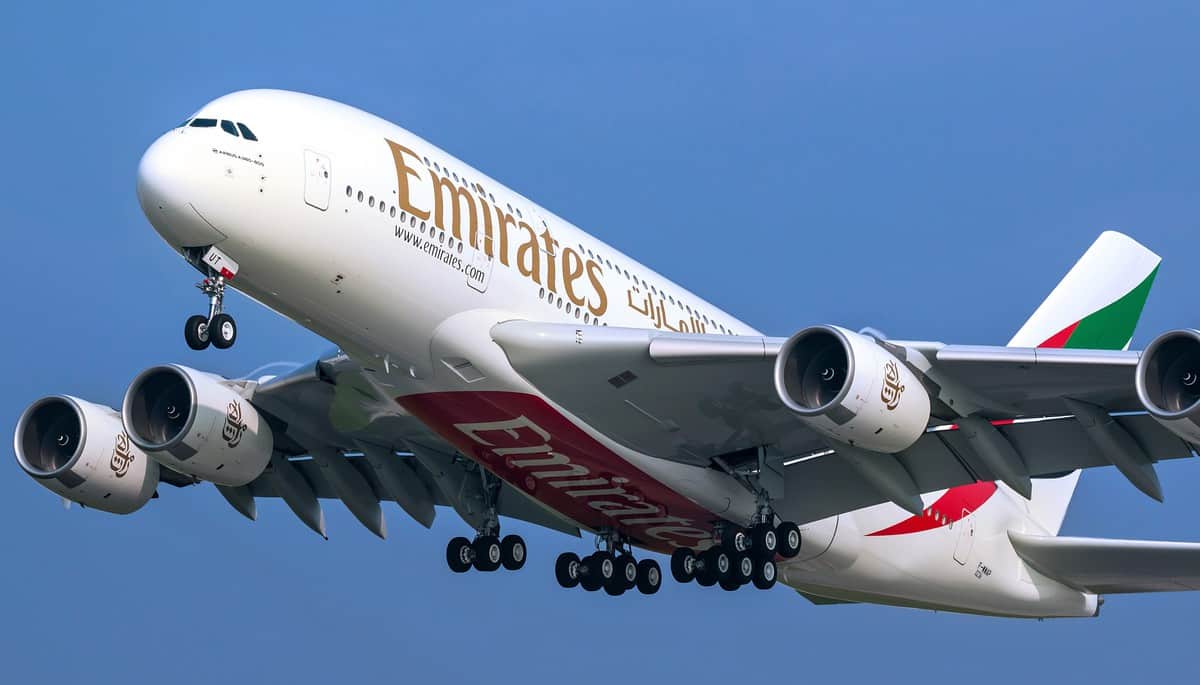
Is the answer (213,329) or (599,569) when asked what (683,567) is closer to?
(599,569)

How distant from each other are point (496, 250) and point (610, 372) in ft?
7.53

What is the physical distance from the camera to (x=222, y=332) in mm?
22297

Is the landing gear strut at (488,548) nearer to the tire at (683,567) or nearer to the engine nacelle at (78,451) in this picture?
the tire at (683,567)

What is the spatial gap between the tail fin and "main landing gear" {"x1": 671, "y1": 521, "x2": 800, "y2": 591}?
27.3 ft

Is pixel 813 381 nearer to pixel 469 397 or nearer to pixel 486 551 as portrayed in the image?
pixel 469 397

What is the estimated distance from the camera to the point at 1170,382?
71.3ft

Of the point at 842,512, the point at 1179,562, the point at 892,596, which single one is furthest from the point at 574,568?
the point at 1179,562

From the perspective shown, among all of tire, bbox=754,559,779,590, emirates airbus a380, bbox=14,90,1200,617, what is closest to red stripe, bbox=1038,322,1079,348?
emirates airbus a380, bbox=14,90,1200,617

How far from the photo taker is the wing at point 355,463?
2766 centimetres

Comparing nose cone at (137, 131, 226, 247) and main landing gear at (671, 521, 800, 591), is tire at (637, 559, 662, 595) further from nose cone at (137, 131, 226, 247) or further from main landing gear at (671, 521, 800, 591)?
nose cone at (137, 131, 226, 247)

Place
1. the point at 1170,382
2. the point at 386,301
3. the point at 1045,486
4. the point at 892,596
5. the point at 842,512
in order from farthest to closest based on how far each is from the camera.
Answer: the point at 1045,486
the point at 892,596
the point at 842,512
the point at 386,301
the point at 1170,382

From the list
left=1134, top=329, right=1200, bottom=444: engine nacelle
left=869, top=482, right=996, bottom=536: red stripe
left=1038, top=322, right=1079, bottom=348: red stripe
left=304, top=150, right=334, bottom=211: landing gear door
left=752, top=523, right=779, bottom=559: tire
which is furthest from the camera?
left=1038, top=322, right=1079, bottom=348: red stripe

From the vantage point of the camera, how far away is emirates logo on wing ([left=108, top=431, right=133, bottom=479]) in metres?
29.9

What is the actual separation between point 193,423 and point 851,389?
10993mm
